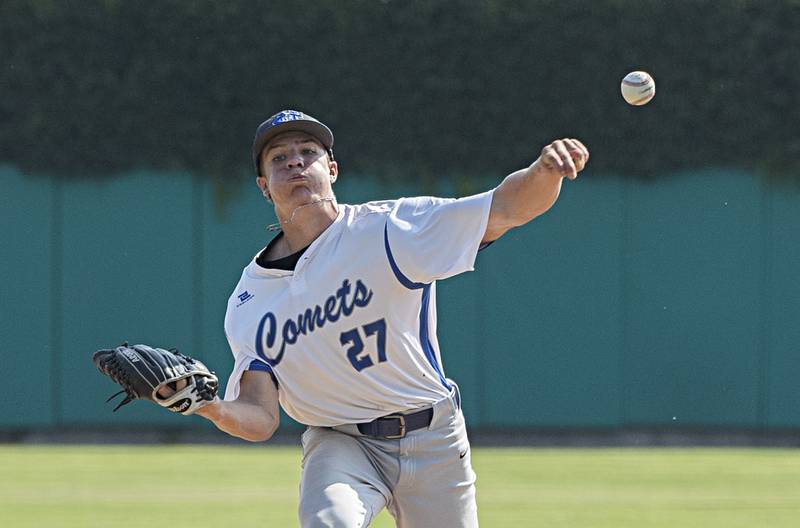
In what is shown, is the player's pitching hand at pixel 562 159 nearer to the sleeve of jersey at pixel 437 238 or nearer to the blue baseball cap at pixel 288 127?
the sleeve of jersey at pixel 437 238

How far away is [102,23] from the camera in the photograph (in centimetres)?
1767

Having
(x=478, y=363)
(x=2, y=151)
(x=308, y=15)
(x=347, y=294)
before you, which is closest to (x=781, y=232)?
(x=478, y=363)

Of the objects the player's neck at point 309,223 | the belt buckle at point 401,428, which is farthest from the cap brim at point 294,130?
the belt buckle at point 401,428

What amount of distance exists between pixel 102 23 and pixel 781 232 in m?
8.59

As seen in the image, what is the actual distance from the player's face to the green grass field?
451 cm

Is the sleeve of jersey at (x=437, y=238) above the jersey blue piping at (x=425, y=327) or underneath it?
above

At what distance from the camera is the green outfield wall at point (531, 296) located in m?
17.9

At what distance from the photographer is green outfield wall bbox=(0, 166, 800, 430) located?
17.9m

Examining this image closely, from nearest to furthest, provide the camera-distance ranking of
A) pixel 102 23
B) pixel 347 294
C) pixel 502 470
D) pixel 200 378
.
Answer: pixel 200 378 < pixel 347 294 < pixel 502 470 < pixel 102 23

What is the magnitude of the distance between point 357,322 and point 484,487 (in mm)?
6775

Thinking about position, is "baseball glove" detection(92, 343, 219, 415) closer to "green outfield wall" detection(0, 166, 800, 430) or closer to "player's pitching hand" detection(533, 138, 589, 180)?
"player's pitching hand" detection(533, 138, 589, 180)

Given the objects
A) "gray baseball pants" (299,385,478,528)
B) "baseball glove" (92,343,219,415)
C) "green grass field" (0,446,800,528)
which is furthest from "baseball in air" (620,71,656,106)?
"green grass field" (0,446,800,528)

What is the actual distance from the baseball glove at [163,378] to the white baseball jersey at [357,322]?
53 cm

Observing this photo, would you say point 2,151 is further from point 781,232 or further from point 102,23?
point 781,232
